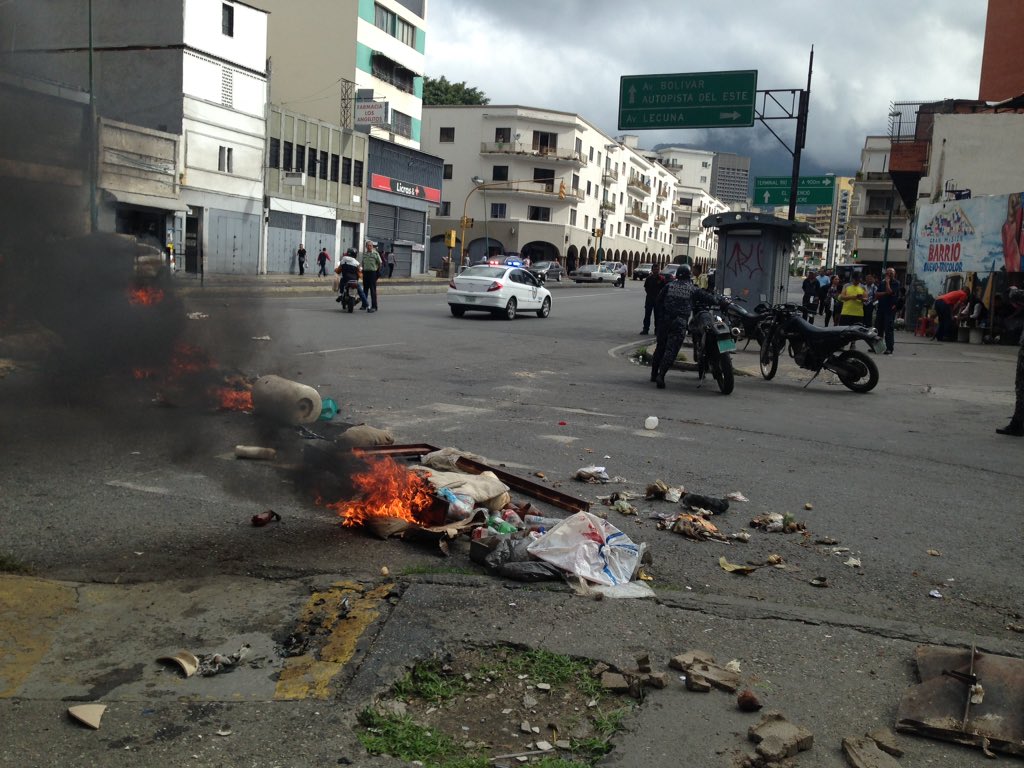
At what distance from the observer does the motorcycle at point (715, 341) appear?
464 inches

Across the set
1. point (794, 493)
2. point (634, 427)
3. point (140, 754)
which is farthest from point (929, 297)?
point (140, 754)

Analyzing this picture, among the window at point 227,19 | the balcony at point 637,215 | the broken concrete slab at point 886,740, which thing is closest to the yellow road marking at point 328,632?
the broken concrete slab at point 886,740

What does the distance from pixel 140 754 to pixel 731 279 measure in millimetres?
19734

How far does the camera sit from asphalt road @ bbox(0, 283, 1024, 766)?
3.75 m

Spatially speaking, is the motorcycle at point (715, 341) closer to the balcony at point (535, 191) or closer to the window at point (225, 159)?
the window at point (225, 159)

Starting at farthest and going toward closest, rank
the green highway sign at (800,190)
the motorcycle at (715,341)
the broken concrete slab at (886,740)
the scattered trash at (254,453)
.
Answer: the green highway sign at (800,190), the motorcycle at (715,341), the scattered trash at (254,453), the broken concrete slab at (886,740)

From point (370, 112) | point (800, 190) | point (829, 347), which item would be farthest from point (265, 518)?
point (370, 112)

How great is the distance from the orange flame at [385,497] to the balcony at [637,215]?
94.0m

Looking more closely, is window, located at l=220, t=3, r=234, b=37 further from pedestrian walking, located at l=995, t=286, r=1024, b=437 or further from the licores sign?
pedestrian walking, located at l=995, t=286, r=1024, b=437

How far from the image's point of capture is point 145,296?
676 centimetres

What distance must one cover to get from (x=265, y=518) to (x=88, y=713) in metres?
2.21

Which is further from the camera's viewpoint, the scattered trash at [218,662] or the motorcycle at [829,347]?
the motorcycle at [829,347]

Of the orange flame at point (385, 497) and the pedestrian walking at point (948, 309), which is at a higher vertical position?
the pedestrian walking at point (948, 309)

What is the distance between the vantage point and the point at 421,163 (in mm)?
56031
